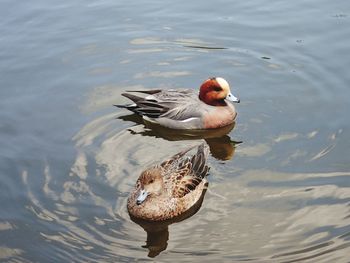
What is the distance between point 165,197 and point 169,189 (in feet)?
0.45

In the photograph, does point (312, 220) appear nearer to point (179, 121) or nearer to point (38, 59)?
point (179, 121)

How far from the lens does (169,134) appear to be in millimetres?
9367

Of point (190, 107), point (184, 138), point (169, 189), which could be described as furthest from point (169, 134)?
point (169, 189)

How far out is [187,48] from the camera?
11039 mm

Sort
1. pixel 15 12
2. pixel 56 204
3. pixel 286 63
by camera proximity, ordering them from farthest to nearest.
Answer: pixel 15 12 < pixel 286 63 < pixel 56 204

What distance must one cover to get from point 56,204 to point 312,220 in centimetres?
278

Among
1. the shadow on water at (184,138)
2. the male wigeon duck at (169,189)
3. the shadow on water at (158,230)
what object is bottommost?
the shadow on water at (158,230)

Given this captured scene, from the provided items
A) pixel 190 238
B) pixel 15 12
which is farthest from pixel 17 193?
pixel 15 12

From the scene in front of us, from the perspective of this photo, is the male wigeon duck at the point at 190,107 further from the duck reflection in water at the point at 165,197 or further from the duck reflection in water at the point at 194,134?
the duck reflection in water at the point at 165,197

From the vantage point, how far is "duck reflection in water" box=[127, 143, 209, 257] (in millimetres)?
7230

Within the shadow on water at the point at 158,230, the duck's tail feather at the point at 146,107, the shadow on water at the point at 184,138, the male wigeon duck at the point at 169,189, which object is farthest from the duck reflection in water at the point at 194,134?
the shadow on water at the point at 158,230

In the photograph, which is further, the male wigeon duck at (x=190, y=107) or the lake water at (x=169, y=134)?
the male wigeon duck at (x=190, y=107)

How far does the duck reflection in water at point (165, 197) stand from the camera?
7230mm

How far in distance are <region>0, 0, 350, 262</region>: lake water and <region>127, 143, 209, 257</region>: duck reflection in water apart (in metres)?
0.09
